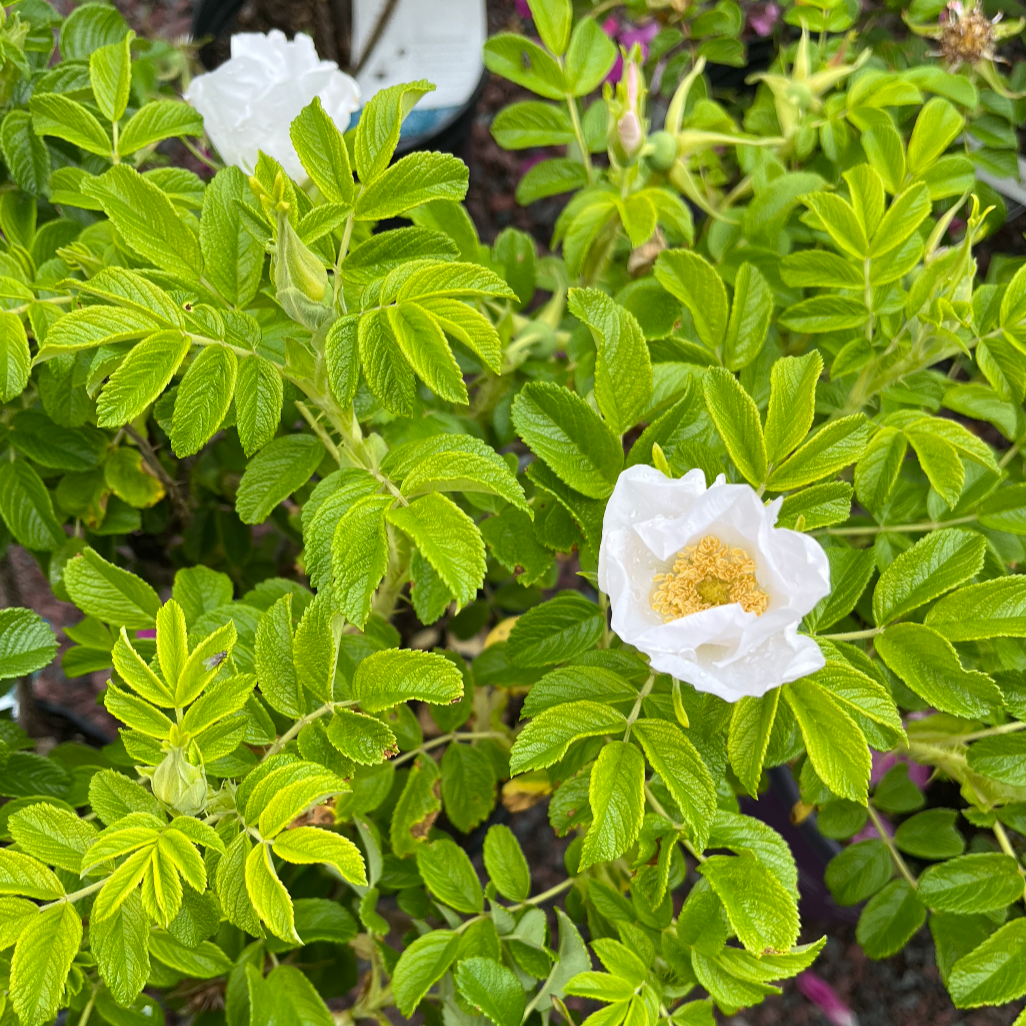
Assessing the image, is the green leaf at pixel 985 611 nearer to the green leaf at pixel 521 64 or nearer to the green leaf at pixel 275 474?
the green leaf at pixel 275 474

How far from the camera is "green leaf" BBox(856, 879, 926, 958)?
3.06ft

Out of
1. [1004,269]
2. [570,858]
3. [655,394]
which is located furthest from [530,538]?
[1004,269]

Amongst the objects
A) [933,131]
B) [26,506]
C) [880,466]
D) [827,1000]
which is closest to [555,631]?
[880,466]

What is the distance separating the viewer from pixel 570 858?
0.85 metres

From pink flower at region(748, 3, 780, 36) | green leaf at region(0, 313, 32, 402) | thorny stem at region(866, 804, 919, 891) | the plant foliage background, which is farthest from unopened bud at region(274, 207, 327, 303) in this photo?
pink flower at region(748, 3, 780, 36)

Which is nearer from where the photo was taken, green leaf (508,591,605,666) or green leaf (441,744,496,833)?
green leaf (508,591,605,666)

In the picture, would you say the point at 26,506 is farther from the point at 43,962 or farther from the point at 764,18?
the point at 764,18

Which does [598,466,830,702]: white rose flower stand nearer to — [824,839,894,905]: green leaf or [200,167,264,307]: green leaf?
[200,167,264,307]: green leaf

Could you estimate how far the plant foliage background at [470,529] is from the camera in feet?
2.02

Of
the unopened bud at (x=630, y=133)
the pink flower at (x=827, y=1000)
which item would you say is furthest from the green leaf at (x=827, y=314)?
the pink flower at (x=827, y=1000)

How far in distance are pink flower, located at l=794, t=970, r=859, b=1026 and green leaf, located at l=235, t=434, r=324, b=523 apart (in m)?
1.32

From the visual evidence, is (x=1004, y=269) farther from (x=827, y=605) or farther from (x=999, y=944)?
(x=999, y=944)

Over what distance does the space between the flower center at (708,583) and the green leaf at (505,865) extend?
1.05ft

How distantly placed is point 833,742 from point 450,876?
1.26 ft
